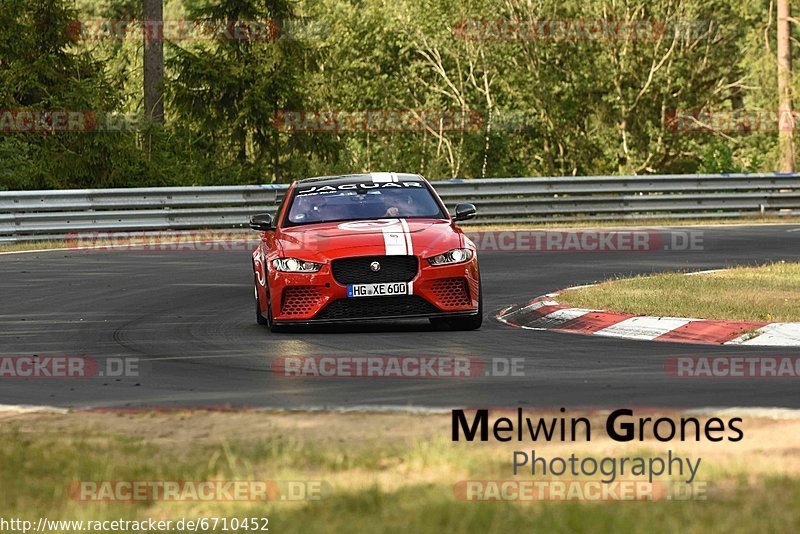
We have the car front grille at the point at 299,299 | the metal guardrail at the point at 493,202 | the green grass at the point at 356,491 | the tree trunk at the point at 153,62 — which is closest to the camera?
the green grass at the point at 356,491

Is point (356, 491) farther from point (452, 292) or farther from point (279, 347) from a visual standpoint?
point (452, 292)

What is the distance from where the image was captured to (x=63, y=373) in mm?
11391

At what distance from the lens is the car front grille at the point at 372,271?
44.6ft

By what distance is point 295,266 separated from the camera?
13.8m

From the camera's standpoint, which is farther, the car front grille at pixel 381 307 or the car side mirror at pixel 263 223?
the car side mirror at pixel 263 223

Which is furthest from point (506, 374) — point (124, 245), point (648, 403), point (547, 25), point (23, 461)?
point (547, 25)

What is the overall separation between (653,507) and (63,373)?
21.1 ft

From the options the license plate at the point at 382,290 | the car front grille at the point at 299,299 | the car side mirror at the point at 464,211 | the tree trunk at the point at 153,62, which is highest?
the tree trunk at the point at 153,62

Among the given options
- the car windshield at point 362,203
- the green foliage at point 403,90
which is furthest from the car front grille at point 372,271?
the green foliage at point 403,90

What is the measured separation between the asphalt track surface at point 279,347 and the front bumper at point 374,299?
0.20 m

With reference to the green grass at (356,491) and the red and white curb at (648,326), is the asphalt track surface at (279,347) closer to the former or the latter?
the red and white curb at (648,326)

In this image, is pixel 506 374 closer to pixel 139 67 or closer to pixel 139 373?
pixel 139 373

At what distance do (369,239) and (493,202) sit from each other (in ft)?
56.4

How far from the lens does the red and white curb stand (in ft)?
41.1
